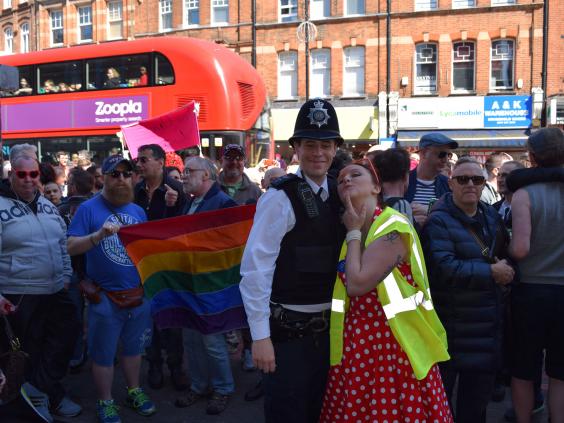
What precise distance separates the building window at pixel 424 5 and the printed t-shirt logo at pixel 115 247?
19929mm

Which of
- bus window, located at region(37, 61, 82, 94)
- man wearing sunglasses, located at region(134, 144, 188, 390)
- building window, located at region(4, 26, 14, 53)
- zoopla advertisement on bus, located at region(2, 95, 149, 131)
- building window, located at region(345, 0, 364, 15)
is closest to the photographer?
man wearing sunglasses, located at region(134, 144, 188, 390)

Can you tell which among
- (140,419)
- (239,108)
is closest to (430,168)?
(140,419)

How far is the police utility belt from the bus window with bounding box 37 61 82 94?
1381cm

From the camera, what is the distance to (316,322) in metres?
2.75

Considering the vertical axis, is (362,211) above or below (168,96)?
below

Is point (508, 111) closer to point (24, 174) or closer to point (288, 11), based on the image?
point (288, 11)

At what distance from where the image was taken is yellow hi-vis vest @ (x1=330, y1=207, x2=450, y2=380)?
256cm

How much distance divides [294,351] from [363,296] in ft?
1.37

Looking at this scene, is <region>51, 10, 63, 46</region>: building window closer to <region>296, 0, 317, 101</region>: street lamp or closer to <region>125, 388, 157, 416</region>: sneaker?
<region>296, 0, 317, 101</region>: street lamp

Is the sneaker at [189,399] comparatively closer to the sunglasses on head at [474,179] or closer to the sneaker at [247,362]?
the sneaker at [247,362]

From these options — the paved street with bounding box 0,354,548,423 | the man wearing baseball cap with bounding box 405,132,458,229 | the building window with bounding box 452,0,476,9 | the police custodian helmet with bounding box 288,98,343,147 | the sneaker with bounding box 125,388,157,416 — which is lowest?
the paved street with bounding box 0,354,548,423

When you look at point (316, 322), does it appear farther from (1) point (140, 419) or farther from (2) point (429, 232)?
(1) point (140, 419)

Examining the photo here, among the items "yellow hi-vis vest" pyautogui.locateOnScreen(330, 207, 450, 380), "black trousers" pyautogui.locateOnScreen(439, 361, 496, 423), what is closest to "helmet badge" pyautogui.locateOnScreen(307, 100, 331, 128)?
"yellow hi-vis vest" pyautogui.locateOnScreen(330, 207, 450, 380)

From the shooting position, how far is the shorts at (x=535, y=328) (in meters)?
3.46
